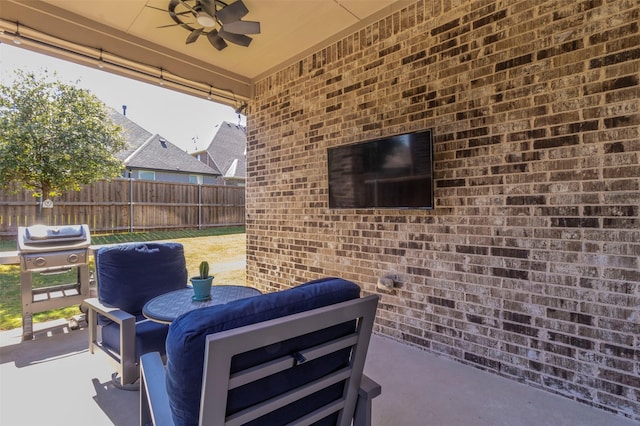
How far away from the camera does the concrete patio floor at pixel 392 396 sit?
6.36 feet

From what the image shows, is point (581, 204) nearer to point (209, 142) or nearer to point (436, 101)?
point (436, 101)

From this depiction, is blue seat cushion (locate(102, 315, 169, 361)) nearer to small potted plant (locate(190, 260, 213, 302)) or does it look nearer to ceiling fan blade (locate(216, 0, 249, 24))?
small potted plant (locate(190, 260, 213, 302))

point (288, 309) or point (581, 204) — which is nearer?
point (288, 309)

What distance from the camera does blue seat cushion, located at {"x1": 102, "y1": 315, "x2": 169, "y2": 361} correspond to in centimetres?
218

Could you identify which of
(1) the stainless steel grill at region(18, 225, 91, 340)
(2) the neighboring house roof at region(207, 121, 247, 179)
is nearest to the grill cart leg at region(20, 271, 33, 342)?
(1) the stainless steel grill at region(18, 225, 91, 340)

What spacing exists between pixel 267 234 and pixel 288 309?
349 cm

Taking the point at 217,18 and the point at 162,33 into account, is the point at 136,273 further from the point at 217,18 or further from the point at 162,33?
the point at 162,33

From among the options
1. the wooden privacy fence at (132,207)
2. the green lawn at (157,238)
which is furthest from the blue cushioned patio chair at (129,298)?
the wooden privacy fence at (132,207)

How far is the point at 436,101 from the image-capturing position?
2.73m

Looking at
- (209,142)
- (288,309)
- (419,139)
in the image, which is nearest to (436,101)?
(419,139)

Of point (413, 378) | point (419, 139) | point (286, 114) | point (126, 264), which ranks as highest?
point (286, 114)

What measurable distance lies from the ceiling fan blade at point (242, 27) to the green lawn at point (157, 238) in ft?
11.5

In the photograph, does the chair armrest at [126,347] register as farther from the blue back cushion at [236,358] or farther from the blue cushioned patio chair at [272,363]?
the blue back cushion at [236,358]

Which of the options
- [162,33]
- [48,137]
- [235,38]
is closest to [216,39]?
[235,38]
